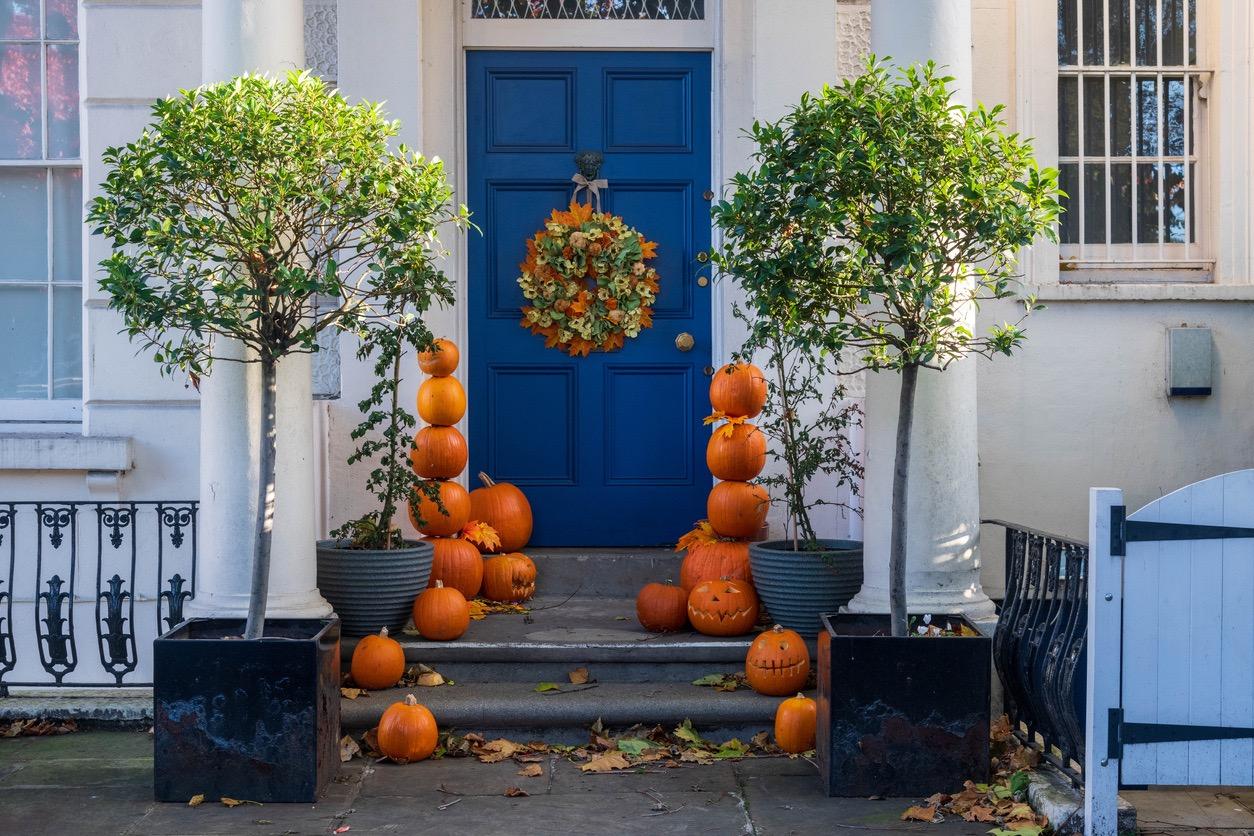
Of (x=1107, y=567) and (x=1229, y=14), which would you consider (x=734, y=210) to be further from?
(x=1229, y=14)

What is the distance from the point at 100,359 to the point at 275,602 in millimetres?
1887

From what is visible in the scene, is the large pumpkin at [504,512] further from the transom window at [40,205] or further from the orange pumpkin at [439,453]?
the transom window at [40,205]

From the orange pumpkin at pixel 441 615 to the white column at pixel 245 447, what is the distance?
1.67ft

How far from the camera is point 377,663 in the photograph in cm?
514

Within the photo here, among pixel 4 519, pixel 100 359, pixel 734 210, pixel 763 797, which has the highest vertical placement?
pixel 734 210

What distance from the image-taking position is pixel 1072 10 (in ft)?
21.3

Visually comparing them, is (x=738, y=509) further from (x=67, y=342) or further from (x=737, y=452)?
(x=67, y=342)

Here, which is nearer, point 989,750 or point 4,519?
point 989,750

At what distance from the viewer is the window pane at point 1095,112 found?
6.52 m

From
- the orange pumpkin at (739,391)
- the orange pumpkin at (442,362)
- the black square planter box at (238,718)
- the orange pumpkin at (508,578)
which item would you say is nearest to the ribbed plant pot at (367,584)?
the orange pumpkin at (508,578)

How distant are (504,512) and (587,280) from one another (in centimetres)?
129

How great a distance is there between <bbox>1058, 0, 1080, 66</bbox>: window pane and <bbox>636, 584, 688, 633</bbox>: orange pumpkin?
11.0ft

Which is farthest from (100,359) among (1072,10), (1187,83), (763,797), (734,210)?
(1187,83)

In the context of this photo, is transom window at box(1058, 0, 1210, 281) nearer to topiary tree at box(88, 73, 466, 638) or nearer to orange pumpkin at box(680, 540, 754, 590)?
orange pumpkin at box(680, 540, 754, 590)
